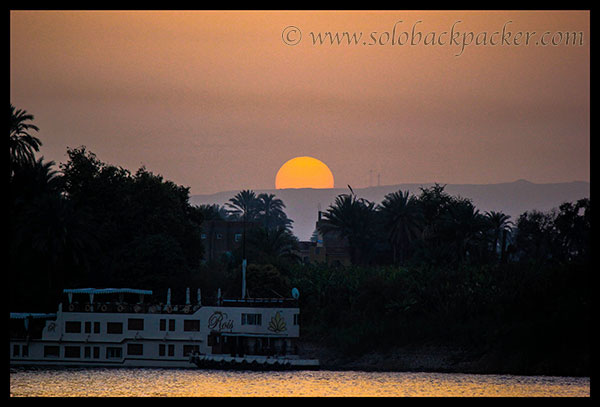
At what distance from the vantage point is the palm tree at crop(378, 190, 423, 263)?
94.6 meters

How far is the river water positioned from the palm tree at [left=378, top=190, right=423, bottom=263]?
3142 cm

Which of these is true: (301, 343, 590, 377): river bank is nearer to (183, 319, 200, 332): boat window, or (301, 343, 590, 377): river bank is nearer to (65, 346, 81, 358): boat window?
(183, 319, 200, 332): boat window

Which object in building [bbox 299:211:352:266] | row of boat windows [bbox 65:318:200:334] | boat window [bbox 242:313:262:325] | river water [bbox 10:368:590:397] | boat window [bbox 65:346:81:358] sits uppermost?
building [bbox 299:211:352:266]

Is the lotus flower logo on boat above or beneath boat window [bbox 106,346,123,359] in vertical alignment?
above

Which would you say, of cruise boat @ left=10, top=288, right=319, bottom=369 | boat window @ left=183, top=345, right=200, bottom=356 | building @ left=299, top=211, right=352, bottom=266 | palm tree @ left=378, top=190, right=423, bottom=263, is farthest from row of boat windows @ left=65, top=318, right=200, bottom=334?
building @ left=299, top=211, right=352, bottom=266

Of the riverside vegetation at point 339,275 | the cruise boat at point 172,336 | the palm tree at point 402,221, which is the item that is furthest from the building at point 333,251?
the cruise boat at point 172,336

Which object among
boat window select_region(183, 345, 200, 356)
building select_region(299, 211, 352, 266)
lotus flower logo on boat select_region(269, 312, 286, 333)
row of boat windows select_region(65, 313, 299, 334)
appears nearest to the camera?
lotus flower logo on boat select_region(269, 312, 286, 333)

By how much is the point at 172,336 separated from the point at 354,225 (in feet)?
127

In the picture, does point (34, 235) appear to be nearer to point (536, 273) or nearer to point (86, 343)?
point (86, 343)

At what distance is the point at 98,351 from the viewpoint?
6506 cm

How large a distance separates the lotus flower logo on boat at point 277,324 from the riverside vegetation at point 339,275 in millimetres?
4881

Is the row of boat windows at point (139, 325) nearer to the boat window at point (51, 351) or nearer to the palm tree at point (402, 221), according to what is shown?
the boat window at point (51, 351)

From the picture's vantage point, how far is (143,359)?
64000 millimetres

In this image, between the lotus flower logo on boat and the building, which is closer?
the lotus flower logo on boat
